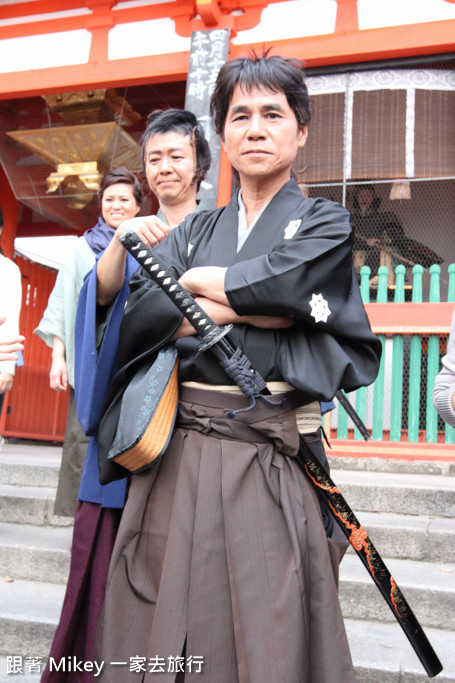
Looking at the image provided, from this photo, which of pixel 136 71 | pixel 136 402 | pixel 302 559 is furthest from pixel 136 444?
pixel 136 71

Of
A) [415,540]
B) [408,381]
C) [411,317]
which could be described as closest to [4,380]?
[415,540]

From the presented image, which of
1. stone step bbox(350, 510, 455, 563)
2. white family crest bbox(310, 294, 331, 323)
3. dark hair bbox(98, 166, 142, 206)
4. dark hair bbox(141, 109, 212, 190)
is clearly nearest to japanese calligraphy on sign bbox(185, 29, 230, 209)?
dark hair bbox(98, 166, 142, 206)

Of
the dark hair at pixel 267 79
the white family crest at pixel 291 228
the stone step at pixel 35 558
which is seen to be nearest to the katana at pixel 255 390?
A: the white family crest at pixel 291 228

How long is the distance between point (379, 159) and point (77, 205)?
4.25 m

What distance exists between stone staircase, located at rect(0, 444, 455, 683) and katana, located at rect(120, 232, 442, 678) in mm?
984

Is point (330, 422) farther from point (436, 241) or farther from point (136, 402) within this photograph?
point (136, 402)

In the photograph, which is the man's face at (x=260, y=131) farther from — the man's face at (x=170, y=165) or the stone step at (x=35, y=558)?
the stone step at (x=35, y=558)

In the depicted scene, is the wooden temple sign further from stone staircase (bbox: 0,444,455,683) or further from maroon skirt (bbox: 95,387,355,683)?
maroon skirt (bbox: 95,387,355,683)

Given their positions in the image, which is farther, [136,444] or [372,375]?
[372,375]

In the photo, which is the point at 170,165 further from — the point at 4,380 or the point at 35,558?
the point at 35,558

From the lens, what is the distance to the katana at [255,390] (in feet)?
5.61

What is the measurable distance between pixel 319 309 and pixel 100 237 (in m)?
1.73

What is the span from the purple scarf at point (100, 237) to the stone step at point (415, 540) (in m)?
2.14

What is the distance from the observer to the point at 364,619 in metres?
3.24
